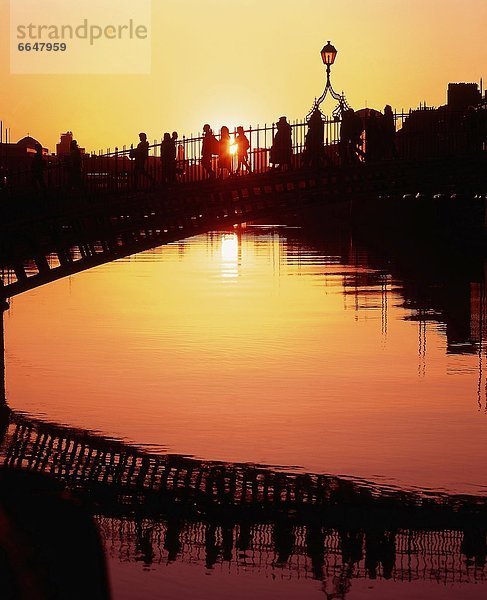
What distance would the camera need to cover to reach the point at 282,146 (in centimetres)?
3544

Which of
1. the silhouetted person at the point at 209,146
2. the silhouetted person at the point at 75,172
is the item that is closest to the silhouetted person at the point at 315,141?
the silhouetted person at the point at 209,146

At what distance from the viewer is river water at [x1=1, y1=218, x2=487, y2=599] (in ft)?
58.7

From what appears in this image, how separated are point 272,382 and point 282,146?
5.33m

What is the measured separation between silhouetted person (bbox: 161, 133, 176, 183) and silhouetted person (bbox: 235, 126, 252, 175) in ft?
4.83

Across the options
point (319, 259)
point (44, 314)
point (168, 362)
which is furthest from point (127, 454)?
point (319, 259)

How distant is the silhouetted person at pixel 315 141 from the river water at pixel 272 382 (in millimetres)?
5055

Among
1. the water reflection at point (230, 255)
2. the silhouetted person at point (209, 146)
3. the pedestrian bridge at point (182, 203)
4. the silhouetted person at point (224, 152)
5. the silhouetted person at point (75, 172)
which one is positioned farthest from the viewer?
the water reflection at point (230, 255)

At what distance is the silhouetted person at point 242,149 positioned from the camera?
3644 cm

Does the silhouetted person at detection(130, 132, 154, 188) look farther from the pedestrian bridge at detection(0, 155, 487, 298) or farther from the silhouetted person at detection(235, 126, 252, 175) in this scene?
the silhouetted person at detection(235, 126, 252, 175)

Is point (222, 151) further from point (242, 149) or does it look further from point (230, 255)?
point (230, 255)

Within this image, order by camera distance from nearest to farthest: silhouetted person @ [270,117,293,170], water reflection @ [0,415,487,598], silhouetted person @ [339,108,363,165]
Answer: water reflection @ [0,415,487,598] → silhouetted person @ [339,108,363,165] → silhouetted person @ [270,117,293,170]

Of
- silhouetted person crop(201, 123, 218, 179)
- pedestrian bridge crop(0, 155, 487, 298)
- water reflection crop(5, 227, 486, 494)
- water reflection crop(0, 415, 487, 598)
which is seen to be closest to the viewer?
water reflection crop(0, 415, 487, 598)

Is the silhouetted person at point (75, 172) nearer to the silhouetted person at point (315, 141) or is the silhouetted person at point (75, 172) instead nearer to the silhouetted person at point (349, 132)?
the silhouetted person at point (315, 141)

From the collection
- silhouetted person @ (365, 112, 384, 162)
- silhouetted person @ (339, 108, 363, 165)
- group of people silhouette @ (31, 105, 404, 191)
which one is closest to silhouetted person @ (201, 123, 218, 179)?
group of people silhouette @ (31, 105, 404, 191)
